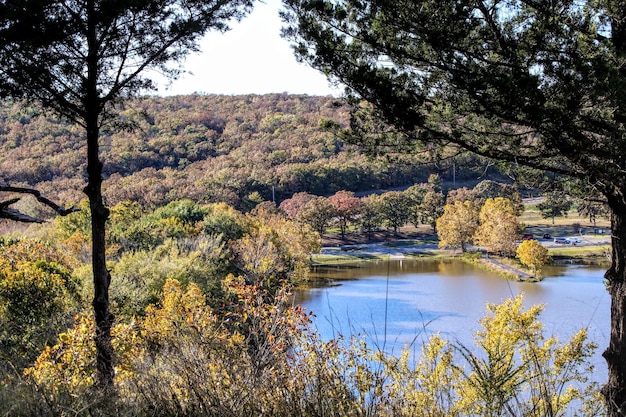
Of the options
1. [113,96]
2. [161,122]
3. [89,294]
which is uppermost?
[161,122]

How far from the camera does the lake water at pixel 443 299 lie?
17031 mm

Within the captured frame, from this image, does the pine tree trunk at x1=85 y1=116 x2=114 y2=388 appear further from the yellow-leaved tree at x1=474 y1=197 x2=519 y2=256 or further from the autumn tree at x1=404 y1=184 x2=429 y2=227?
the autumn tree at x1=404 y1=184 x2=429 y2=227

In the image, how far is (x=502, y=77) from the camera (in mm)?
5613

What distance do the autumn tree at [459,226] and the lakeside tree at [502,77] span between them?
37443 mm

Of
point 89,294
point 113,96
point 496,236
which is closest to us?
point 113,96

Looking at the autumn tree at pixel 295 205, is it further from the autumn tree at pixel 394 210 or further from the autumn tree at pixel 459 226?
the autumn tree at pixel 459 226

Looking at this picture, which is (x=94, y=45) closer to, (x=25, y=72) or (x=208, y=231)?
(x=25, y=72)

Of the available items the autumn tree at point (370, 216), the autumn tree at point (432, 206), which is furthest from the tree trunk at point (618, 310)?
the autumn tree at point (432, 206)

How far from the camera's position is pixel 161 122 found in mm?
90312

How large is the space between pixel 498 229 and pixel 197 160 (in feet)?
164

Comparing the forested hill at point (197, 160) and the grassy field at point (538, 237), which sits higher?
the forested hill at point (197, 160)

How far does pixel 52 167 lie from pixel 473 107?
5849cm

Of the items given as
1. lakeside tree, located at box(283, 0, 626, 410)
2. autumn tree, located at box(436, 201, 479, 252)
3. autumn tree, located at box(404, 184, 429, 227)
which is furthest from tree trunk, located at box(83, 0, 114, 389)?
autumn tree, located at box(404, 184, 429, 227)

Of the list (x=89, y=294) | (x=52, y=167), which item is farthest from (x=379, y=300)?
(x=52, y=167)
